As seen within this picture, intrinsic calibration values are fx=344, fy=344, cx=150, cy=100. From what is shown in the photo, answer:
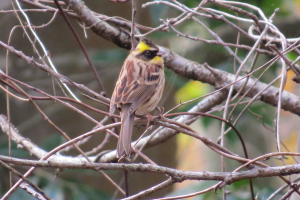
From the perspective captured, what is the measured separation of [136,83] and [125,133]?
0.77 metres

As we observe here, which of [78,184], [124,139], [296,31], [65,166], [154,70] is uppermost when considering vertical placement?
[296,31]

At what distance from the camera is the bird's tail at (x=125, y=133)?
2.45 meters

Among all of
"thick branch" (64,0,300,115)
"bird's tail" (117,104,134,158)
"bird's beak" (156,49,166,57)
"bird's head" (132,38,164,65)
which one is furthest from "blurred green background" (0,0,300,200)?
"bird's tail" (117,104,134,158)

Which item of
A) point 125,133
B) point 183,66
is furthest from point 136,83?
point 125,133

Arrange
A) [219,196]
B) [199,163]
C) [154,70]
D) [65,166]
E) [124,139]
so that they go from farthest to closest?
[199,163], [219,196], [154,70], [124,139], [65,166]

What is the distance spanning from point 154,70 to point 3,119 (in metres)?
1.63

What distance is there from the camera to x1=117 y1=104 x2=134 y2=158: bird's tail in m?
2.45

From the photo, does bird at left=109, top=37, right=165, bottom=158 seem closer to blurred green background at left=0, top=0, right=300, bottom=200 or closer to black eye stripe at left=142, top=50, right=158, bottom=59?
black eye stripe at left=142, top=50, right=158, bottom=59

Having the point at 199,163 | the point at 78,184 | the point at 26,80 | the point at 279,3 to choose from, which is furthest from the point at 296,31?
the point at 199,163

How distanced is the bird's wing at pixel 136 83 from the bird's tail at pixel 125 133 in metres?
0.05

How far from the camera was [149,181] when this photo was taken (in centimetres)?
621

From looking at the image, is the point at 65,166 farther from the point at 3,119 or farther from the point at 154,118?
the point at 3,119

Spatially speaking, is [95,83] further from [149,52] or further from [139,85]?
[139,85]

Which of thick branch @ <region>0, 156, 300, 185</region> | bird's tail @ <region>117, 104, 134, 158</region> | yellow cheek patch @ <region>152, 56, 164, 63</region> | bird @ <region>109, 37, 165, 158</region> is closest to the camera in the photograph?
thick branch @ <region>0, 156, 300, 185</region>
